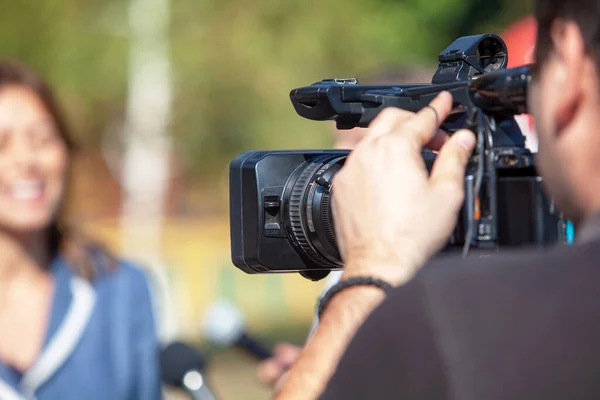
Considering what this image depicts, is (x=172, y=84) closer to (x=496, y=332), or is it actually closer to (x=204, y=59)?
(x=204, y=59)

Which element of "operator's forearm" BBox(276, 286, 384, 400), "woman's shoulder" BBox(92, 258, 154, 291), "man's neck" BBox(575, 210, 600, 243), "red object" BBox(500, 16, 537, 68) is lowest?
"woman's shoulder" BBox(92, 258, 154, 291)

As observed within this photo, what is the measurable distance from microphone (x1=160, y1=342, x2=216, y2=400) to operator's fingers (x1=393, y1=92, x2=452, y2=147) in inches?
61.1

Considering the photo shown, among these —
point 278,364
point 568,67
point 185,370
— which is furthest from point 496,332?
point 185,370

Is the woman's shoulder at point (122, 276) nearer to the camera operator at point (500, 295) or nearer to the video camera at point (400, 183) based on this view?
the video camera at point (400, 183)

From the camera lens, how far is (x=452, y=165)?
1.53 metres

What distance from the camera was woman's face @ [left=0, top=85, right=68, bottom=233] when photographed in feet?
11.6

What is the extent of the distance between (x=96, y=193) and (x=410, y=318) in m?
19.4

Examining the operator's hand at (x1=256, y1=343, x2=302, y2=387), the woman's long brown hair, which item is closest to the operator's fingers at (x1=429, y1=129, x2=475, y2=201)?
the operator's hand at (x1=256, y1=343, x2=302, y2=387)

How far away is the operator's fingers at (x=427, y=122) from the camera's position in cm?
155

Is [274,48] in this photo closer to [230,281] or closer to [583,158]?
[230,281]

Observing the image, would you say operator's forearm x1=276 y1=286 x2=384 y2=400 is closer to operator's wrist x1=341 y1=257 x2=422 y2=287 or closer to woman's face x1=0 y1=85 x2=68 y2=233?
operator's wrist x1=341 y1=257 x2=422 y2=287

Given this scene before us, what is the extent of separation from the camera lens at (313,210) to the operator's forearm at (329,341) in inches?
14.5

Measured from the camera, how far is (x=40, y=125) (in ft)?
11.9

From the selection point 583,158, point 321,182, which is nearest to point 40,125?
point 321,182
